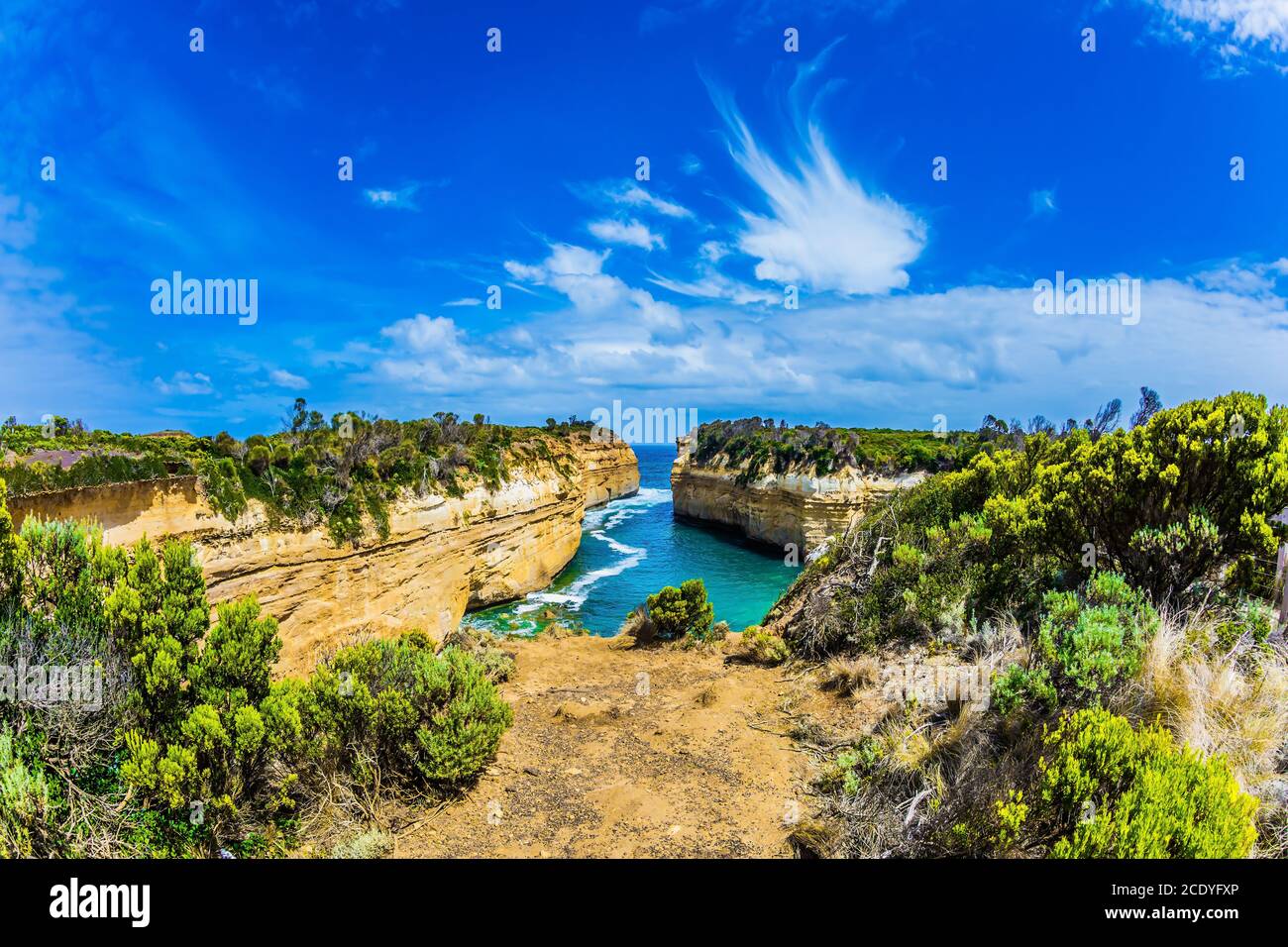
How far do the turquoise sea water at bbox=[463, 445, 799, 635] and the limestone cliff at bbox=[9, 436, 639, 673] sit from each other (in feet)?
6.12

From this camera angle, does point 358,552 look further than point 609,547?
No

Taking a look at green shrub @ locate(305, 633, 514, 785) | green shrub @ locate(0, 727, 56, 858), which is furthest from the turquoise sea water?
green shrub @ locate(0, 727, 56, 858)

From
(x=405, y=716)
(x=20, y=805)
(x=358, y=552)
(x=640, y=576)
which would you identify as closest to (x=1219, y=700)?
(x=405, y=716)

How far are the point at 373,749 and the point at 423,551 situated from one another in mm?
15899

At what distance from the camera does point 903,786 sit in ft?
20.0

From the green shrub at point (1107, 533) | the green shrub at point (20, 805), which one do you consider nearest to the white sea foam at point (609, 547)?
the green shrub at point (1107, 533)

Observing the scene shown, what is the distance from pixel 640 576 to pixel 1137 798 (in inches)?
1180

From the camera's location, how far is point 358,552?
774 inches

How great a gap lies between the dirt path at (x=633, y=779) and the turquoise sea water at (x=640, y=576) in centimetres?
1312

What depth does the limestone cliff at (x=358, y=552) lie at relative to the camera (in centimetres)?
1527

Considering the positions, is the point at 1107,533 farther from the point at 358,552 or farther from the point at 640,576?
the point at 640,576

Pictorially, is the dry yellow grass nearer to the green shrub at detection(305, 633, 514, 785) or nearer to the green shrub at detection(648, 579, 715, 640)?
the green shrub at detection(305, 633, 514, 785)

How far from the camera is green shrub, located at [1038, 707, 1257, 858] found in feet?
A: 12.1

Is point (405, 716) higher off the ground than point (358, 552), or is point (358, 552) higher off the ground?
point (358, 552)
